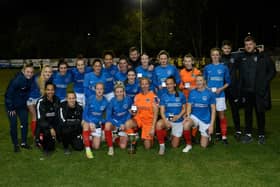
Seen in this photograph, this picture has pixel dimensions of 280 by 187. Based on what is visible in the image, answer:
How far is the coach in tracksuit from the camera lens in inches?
267

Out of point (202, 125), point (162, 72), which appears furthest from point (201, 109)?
point (162, 72)

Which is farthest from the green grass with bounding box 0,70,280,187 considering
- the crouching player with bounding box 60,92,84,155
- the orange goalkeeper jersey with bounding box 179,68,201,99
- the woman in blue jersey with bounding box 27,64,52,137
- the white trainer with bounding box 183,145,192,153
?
the orange goalkeeper jersey with bounding box 179,68,201,99

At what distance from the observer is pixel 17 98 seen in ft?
23.6

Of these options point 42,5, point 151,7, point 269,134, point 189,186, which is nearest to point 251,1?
point 151,7

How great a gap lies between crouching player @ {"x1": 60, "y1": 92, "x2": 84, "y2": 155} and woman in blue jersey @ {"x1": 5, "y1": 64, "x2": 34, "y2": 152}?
2.47 ft

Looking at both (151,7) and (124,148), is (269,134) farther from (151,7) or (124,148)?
(151,7)

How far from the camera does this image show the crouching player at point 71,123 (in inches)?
277

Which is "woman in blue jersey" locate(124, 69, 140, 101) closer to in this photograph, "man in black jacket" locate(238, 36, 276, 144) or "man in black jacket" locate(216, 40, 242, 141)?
"man in black jacket" locate(216, 40, 242, 141)

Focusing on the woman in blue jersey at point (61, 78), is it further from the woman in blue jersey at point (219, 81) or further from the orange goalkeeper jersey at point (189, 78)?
the woman in blue jersey at point (219, 81)

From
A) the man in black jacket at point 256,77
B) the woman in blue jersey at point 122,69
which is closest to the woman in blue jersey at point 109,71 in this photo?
the woman in blue jersey at point 122,69

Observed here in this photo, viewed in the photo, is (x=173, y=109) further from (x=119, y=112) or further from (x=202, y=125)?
(x=119, y=112)

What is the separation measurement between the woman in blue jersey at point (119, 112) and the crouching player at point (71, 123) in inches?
20.5

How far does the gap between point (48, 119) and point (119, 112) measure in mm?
1248

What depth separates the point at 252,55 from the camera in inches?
297
